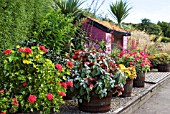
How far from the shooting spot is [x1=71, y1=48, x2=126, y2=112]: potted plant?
4215 millimetres

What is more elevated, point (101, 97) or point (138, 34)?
point (138, 34)

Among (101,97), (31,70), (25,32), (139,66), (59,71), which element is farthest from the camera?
(139,66)

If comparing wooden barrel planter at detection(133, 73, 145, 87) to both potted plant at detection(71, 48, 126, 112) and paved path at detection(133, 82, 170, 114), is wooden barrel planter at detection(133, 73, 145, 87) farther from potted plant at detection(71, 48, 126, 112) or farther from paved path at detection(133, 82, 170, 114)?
potted plant at detection(71, 48, 126, 112)

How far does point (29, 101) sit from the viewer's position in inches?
122

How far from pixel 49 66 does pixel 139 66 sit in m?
3.75

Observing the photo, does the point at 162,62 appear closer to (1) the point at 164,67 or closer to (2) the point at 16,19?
(1) the point at 164,67

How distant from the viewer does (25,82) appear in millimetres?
3242

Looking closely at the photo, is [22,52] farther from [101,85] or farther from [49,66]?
[101,85]

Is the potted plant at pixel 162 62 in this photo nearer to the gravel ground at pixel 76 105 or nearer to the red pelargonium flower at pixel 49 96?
the gravel ground at pixel 76 105

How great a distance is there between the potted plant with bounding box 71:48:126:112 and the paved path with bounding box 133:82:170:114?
1.03m

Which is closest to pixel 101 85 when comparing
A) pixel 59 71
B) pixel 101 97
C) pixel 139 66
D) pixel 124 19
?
pixel 101 97

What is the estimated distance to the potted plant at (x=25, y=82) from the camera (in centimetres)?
321

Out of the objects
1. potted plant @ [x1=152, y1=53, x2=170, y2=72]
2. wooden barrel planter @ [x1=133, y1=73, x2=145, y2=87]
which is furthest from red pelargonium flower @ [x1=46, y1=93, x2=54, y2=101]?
potted plant @ [x1=152, y1=53, x2=170, y2=72]

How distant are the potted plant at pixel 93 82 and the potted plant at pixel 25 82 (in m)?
0.91
